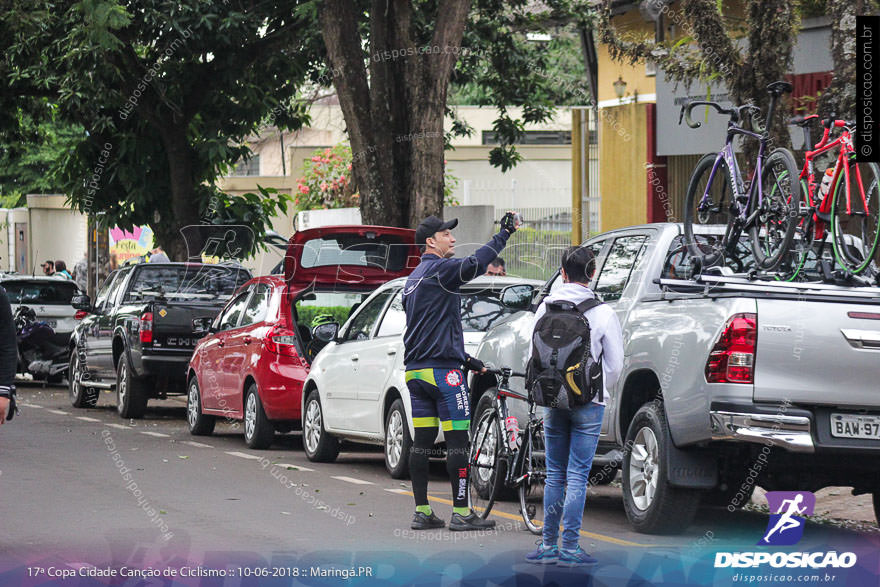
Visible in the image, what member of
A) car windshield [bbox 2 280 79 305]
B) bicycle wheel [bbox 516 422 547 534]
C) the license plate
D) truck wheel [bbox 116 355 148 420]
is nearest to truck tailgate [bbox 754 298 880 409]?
the license plate

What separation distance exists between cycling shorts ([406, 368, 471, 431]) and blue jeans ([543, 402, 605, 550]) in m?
1.19

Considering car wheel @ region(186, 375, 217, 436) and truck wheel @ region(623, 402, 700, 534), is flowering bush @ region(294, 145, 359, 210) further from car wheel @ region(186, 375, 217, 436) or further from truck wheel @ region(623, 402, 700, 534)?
truck wheel @ region(623, 402, 700, 534)

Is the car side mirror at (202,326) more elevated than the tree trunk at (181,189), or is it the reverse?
the tree trunk at (181,189)

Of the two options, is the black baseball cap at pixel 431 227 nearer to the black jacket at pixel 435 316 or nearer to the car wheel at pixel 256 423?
the black jacket at pixel 435 316

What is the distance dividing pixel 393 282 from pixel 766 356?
536 cm

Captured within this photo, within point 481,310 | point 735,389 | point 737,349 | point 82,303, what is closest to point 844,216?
point 737,349

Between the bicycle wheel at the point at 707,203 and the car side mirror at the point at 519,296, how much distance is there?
5.72ft

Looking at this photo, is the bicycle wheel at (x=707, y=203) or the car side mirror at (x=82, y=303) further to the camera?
the car side mirror at (x=82, y=303)

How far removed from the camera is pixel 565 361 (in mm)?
8516

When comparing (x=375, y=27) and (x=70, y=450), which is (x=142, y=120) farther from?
(x=70, y=450)

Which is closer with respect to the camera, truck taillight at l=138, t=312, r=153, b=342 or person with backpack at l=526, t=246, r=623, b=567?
person with backpack at l=526, t=246, r=623, b=567

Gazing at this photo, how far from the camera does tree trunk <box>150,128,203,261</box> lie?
85.4ft

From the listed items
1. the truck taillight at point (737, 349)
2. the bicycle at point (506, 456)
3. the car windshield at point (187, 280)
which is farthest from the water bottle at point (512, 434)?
the car windshield at point (187, 280)

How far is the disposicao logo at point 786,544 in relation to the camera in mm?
8578
